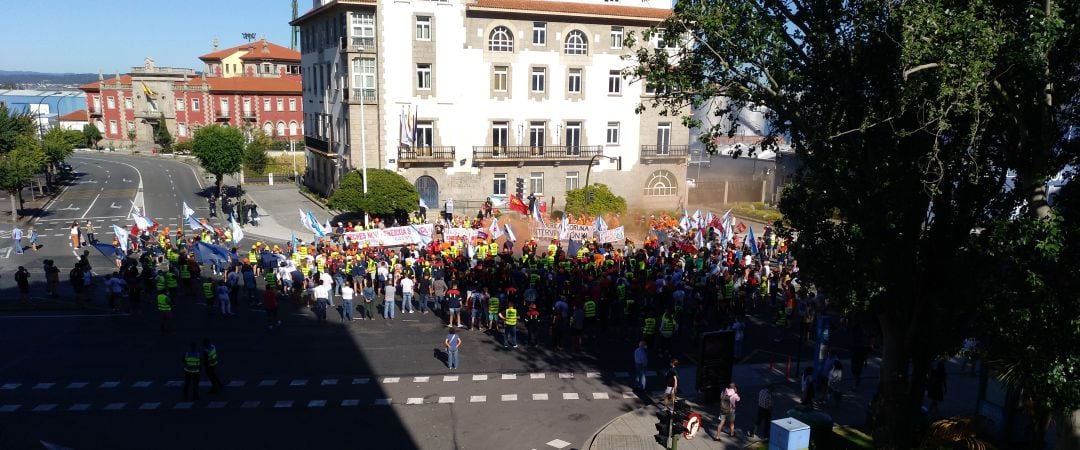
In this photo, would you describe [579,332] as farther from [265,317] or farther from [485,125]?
[485,125]

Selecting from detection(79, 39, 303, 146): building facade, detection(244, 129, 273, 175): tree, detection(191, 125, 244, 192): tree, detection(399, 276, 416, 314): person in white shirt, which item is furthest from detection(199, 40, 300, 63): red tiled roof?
detection(399, 276, 416, 314): person in white shirt

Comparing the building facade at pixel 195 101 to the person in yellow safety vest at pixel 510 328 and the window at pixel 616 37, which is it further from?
the person in yellow safety vest at pixel 510 328

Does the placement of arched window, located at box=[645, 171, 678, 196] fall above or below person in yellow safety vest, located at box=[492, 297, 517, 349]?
above

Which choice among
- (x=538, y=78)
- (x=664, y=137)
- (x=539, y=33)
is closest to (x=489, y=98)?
(x=538, y=78)

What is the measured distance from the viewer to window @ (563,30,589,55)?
1724 inches

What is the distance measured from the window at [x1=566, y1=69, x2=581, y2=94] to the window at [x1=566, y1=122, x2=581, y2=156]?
1.98 m

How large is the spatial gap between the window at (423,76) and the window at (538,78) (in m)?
6.09

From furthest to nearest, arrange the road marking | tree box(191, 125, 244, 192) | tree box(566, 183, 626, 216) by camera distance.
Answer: tree box(191, 125, 244, 192)
tree box(566, 183, 626, 216)
the road marking

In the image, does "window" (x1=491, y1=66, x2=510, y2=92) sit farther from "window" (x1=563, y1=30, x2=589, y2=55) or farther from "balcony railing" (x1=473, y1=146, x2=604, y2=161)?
"window" (x1=563, y1=30, x2=589, y2=55)

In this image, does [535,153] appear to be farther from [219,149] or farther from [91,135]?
[91,135]

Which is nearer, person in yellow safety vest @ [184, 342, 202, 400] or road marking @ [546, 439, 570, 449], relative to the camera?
road marking @ [546, 439, 570, 449]

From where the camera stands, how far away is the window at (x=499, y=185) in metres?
44.8

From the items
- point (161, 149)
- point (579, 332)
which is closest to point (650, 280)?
point (579, 332)

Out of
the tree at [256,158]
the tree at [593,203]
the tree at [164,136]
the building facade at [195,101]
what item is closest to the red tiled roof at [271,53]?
the building facade at [195,101]
